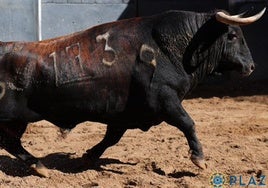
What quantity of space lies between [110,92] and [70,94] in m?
0.38

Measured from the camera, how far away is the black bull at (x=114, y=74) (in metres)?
5.62

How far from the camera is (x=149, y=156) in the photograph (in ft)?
21.3

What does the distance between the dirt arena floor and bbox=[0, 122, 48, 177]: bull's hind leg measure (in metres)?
0.12

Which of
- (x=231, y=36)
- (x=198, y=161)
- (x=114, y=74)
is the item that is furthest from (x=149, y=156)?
(x=231, y=36)

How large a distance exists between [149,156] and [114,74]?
1.28 meters

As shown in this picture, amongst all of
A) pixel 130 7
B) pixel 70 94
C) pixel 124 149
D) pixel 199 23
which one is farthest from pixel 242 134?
pixel 130 7

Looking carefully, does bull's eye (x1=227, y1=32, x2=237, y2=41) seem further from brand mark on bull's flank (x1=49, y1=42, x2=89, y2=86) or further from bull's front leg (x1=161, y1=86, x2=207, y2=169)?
brand mark on bull's flank (x1=49, y1=42, x2=89, y2=86)

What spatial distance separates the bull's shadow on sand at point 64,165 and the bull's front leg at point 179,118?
0.18 metres

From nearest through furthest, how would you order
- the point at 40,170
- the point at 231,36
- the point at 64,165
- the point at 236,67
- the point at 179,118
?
the point at 179,118 < the point at 40,170 < the point at 231,36 < the point at 236,67 < the point at 64,165

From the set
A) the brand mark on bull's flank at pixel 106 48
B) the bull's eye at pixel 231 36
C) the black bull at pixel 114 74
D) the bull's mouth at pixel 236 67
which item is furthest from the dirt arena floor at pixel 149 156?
the bull's eye at pixel 231 36

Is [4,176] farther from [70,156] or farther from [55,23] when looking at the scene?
[55,23]

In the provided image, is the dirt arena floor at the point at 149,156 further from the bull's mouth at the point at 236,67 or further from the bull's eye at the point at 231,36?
the bull's eye at the point at 231,36

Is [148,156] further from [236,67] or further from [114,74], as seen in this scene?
[236,67]

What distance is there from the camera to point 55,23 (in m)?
11.8
